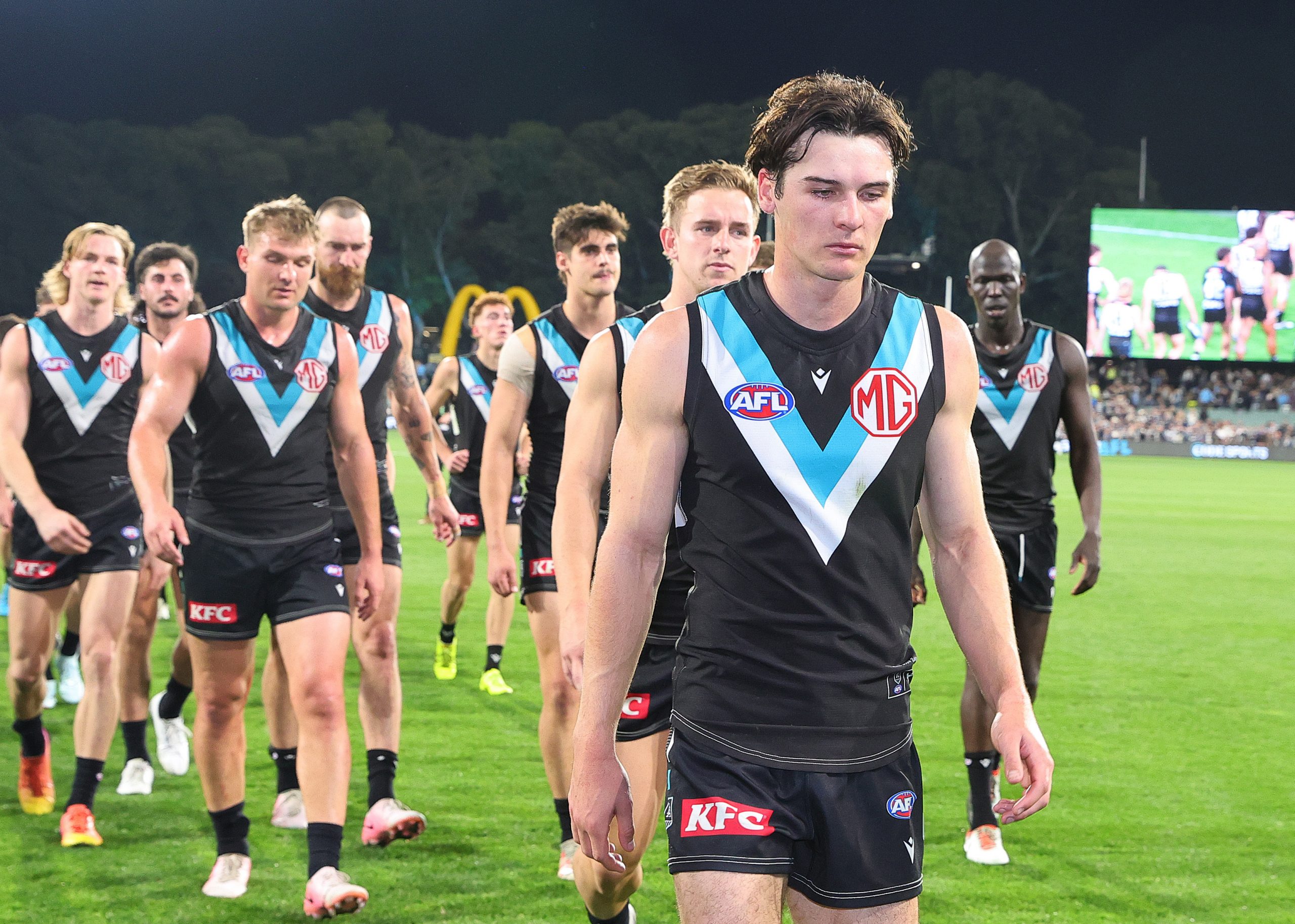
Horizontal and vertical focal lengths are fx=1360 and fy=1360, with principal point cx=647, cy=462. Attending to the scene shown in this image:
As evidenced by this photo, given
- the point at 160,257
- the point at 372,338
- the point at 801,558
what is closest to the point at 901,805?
the point at 801,558

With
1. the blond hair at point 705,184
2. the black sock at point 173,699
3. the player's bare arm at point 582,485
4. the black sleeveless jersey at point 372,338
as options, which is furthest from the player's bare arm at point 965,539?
the black sock at point 173,699

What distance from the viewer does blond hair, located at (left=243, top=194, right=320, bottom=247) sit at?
17.5 feet

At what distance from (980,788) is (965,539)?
11.5ft

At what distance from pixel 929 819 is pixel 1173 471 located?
33.4m

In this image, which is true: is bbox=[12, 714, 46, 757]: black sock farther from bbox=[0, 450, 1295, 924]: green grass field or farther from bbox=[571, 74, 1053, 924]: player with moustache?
bbox=[571, 74, 1053, 924]: player with moustache

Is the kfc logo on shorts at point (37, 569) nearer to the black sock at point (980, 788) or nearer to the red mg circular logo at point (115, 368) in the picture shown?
the red mg circular logo at point (115, 368)

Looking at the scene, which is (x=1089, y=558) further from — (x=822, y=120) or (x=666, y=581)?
(x=822, y=120)

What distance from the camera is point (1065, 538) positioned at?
19.9 metres

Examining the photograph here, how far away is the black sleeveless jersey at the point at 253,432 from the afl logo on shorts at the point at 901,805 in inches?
125

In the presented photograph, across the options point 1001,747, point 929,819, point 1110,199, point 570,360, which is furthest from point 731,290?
point 1110,199

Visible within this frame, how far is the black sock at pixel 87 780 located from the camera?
6098 mm

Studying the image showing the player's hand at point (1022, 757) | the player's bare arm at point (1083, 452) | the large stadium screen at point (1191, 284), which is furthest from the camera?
the large stadium screen at point (1191, 284)

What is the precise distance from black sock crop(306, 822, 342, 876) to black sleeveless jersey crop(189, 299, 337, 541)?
1109mm

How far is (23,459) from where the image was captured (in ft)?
21.1
